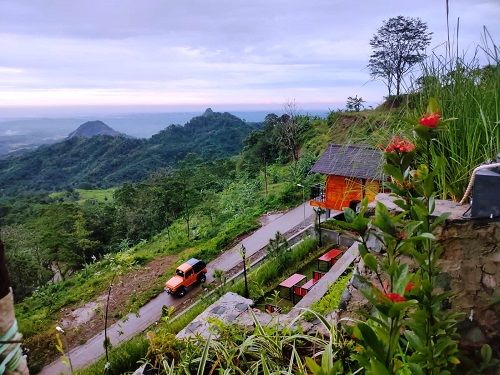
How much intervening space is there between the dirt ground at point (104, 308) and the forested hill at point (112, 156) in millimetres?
24002

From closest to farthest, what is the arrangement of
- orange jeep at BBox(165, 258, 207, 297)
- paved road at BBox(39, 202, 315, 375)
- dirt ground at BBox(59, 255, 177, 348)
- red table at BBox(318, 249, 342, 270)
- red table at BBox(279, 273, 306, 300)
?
red table at BBox(279, 273, 306, 300) → red table at BBox(318, 249, 342, 270) → paved road at BBox(39, 202, 315, 375) → dirt ground at BBox(59, 255, 177, 348) → orange jeep at BBox(165, 258, 207, 297)

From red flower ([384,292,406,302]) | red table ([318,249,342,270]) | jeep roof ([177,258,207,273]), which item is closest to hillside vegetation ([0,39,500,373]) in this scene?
red flower ([384,292,406,302])

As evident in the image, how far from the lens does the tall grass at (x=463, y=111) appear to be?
1.42 m

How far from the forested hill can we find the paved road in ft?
78.0

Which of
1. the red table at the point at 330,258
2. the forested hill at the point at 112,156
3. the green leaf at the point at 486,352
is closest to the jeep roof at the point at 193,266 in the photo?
the red table at the point at 330,258

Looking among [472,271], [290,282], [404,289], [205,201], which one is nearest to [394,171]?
[404,289]

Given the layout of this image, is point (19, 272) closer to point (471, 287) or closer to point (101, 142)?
point (471, 287)

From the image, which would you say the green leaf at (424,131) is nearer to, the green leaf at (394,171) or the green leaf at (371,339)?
the green leaf at (394,171)

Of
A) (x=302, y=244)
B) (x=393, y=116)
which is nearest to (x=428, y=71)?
(x=393, y=116)

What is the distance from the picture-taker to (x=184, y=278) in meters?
9.22

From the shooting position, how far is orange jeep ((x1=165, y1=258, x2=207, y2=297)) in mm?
9156

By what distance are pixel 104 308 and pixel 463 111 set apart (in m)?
10.8

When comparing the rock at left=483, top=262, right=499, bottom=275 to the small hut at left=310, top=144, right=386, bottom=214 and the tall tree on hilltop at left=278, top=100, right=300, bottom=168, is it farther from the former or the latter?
the tall tree on hilltop at left=278, top=100, right=300, bottom=168

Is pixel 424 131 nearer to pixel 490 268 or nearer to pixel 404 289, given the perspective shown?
pixel 404 289
